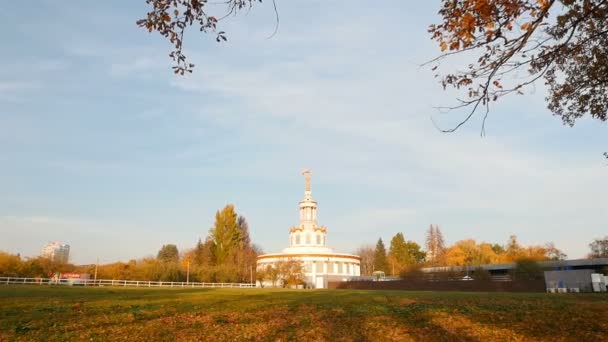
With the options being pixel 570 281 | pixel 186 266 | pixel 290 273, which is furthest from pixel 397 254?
pixel 570 281

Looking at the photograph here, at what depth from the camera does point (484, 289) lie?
52156mm

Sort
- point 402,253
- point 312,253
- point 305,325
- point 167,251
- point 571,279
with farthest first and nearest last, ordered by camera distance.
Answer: point 167,251 → point 402,253 → point 312,253 → point 571,279 → point 305,325

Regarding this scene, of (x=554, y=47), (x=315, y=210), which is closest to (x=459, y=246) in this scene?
(x=315, y=210)

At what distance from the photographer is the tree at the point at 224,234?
80500 mm

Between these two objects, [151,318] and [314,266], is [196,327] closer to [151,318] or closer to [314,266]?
[151,318]

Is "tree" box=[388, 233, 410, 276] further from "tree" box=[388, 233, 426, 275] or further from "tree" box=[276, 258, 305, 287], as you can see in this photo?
"tree" box=[276, 258, 305, 287]

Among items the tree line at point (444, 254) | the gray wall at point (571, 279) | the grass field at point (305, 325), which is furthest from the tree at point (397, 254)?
the grass field at point (305, 325)

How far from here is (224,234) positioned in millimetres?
81250

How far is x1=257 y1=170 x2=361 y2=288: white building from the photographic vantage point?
92.0 metres

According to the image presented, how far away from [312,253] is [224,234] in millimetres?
20154

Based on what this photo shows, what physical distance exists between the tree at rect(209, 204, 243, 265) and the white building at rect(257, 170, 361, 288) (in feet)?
35.0

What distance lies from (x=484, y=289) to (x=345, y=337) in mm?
47704

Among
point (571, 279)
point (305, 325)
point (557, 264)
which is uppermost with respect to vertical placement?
point (557, 264)

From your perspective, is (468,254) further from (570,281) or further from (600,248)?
(570,281)
